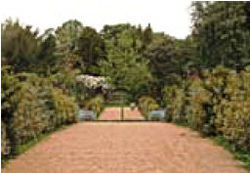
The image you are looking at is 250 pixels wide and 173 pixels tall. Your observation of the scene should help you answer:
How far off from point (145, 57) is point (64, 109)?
2221 cm

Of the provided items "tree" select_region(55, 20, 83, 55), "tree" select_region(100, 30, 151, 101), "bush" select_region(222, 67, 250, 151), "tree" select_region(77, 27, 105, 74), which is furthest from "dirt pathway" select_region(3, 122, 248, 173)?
"tree" select_region(77, 27, 105, 74)

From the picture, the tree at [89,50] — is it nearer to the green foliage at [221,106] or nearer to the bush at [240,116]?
the green foliage at [221,106]

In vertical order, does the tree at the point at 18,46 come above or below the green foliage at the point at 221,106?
above

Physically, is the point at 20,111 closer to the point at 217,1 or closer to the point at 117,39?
the point at 217,1

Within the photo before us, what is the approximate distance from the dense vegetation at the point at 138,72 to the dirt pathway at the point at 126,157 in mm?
472

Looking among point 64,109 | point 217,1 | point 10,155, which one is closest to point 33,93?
point 10,155

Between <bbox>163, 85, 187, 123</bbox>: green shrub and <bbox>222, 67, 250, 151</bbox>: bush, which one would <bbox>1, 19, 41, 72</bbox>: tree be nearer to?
<bbox>163, 85, 187, 123</bbox>: green shrub

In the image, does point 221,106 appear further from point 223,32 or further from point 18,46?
point 18,46

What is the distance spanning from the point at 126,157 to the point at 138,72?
1184 inches

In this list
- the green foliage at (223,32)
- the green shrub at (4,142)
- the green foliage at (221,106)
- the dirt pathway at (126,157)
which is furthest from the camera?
the green foliage at (223,32)

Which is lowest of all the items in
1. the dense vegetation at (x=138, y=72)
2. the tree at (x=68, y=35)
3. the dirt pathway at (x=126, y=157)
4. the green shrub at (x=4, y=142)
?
the dirt pathway at (x=126, y=157)

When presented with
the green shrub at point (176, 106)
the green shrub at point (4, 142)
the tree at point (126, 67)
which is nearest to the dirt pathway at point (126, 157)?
the green shrub at point (4, 142)

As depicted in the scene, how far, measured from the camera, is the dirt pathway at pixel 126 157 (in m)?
7.75

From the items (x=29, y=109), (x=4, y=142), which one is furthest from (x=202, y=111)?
(x=4, y=142)
